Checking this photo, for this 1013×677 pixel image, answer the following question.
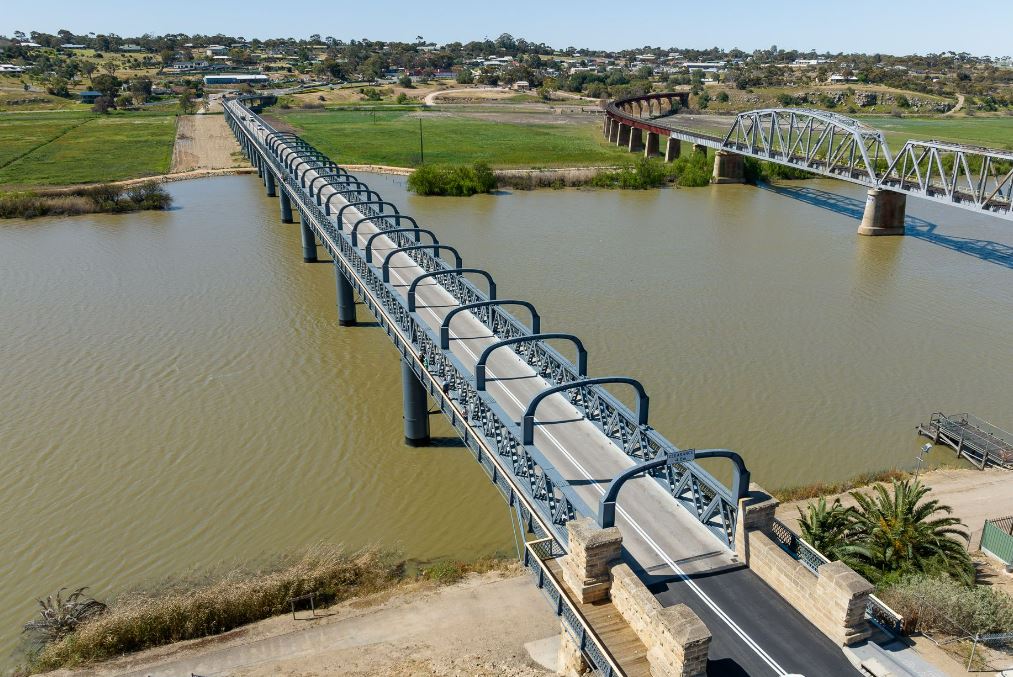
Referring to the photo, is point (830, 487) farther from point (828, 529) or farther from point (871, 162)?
point (871, 162)

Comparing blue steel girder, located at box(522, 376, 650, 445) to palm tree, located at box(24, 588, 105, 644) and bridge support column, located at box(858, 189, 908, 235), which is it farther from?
bridge support column, located at box(858, 189, 908, 235)

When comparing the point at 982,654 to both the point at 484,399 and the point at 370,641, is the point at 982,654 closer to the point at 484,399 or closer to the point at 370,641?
the point at 484,399

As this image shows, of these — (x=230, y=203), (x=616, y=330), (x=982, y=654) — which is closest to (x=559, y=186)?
(x=230, y=203)

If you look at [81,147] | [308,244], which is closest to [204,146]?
[81,147]

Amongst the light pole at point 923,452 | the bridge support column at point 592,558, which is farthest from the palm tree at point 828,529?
the bridge support column at point 592,558

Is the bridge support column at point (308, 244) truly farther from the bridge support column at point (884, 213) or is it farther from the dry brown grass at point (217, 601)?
the bridge support column at point (884, 213)

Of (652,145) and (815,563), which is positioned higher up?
(652,145)

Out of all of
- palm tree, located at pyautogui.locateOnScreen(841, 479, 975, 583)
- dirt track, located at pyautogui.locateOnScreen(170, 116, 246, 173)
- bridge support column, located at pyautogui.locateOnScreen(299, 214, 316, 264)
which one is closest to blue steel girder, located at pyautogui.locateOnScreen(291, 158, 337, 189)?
bridge support column, located at pyautogui.locateOnScreen(299, 214, 316, 264)
